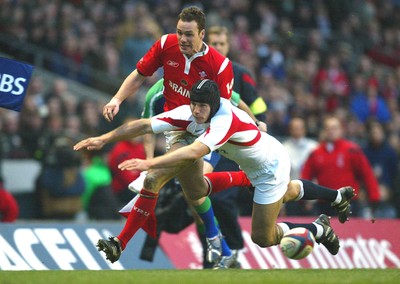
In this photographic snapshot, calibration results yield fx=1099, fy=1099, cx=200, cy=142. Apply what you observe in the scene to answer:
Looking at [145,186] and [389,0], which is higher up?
[145,186]

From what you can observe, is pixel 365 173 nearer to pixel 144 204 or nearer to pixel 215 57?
pixel 215 57

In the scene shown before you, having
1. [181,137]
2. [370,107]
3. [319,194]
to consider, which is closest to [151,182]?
[181,137]

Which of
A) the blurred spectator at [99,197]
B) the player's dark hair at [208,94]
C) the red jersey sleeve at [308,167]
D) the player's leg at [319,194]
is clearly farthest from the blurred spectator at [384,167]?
the player's dark hair at [208,94]

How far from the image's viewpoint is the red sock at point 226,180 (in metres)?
10.3

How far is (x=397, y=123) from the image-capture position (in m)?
19.2

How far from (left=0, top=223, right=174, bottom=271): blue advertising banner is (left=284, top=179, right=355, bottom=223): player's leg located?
7.17ft

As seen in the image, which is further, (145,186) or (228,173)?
(228,173)

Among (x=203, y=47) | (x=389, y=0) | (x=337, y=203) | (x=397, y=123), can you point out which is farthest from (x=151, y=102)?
(x=389, y=0)

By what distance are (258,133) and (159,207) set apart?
2783 millimetres

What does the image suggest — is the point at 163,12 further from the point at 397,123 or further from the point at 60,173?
the point at 60,173

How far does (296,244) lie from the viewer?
9.20m

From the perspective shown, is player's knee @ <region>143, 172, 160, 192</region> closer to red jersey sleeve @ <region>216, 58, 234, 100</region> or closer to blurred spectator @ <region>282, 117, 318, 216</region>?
red jersey sleeve @ <region>216, 58, 234, 100</region>

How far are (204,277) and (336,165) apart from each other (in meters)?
6.01

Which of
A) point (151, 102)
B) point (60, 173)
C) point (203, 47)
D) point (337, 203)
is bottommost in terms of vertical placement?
point (60, 173)
